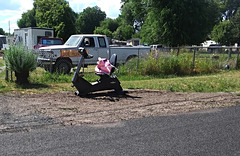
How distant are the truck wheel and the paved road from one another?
8070 millimetres

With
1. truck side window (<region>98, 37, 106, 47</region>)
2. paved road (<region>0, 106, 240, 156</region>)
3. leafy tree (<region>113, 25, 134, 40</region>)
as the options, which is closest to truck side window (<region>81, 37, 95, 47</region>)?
truck side window (<region>98, 37, 106, 47</region>)

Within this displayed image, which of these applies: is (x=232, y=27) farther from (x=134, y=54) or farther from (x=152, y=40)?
(x=134, y=54)

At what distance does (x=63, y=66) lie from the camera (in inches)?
511

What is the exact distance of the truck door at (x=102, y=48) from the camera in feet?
47.6

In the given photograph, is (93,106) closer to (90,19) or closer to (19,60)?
(19,60)

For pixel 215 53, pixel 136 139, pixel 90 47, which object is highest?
pixel 90 47

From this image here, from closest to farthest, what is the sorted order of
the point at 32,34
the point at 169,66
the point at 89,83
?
the point at 89,83 → the point at 169,66 → the point at 32,34

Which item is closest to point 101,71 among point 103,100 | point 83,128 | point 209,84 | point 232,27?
point 103,100

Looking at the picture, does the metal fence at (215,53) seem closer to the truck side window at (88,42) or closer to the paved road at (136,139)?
the truck side window at (88,42)

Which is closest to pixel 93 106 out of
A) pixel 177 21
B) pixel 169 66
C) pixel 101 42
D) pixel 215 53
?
pixel 169 66

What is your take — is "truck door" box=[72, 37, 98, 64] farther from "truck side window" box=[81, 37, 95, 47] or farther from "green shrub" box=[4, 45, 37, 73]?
"green shrub" box=[4, 45, 37, 73]

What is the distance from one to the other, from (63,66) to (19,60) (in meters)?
3.68

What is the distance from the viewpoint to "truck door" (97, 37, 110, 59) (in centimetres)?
1452

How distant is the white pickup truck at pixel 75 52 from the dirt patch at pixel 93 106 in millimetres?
4694
